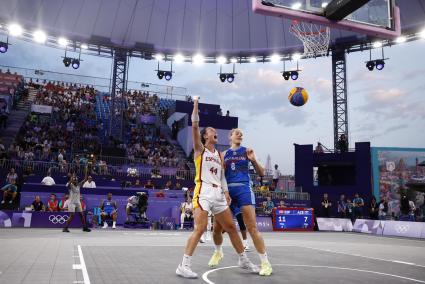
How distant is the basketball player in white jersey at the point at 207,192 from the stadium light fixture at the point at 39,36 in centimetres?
2761

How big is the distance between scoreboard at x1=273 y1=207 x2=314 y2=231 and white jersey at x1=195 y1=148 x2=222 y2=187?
15922 millimetres

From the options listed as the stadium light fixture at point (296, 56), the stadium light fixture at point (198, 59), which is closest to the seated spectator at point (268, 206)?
the stadium light fixture at point (296, 56)

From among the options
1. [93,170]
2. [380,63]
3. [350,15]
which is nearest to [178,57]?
[93,170]

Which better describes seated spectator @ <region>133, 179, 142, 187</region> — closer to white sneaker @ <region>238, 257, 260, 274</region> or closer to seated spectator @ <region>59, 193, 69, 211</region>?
seated spectator @ <region>59, 193, 69, 211</region>

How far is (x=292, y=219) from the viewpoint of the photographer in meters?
21.5

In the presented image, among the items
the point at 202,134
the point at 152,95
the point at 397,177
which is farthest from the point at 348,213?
the point at 152,95

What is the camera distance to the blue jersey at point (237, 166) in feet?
21.0

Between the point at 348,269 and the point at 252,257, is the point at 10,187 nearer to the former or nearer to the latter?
the point at 252,257

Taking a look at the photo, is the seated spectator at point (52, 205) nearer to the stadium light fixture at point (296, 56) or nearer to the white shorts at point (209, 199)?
the white shorts at point (209, 199)

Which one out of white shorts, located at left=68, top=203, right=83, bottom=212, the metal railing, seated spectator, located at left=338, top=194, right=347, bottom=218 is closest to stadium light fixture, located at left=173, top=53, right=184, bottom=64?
the metal railing

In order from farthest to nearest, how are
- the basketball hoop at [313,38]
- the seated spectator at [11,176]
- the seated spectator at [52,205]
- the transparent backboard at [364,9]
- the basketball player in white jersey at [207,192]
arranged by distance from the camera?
1. the seated spectator at [11,176]
2. the seated spectator at [52,205]
3. the basketball hoop at [313,38]
4. the transparent backboard at [364,9]
5. the basketball player in white jersey at [207,192]

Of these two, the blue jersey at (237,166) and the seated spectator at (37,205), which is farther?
the seated spectator at (37,205)

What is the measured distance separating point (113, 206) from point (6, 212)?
4751 mm

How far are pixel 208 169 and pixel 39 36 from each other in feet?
93.2
